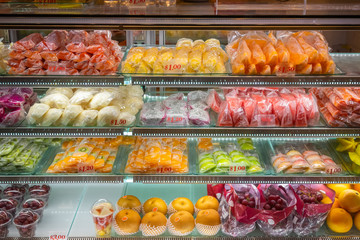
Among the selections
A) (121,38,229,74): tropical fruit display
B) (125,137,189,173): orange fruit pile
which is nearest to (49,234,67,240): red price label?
(125,137,189,173): orange fruit pile

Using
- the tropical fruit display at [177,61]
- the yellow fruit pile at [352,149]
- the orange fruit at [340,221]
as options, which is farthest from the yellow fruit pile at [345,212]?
the tropical fruit display at [177,61]

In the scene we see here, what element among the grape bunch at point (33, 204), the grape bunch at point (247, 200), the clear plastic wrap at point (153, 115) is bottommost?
the grape bunch at point (33, 204)

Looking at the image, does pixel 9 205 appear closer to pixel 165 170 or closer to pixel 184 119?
pixel 165 170

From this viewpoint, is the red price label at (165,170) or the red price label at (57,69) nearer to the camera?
the red price label at (57,69)

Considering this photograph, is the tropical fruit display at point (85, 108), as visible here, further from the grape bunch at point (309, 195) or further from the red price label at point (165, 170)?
the grape bunch at point (309, 195)

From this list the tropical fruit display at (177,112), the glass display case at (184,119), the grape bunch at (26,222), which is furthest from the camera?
the grape bunch at (26,222)

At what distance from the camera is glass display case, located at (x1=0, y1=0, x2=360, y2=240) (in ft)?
8.14

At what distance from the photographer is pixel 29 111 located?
2.70m

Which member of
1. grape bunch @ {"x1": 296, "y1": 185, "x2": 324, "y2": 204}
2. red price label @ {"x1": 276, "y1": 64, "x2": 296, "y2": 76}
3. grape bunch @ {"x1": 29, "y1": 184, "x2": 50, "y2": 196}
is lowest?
grape bunch @ {"x1": 29, "y1": 184, "x2": 50, "y2": 196}

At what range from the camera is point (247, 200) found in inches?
114

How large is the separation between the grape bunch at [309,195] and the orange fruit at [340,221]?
0.16 metres

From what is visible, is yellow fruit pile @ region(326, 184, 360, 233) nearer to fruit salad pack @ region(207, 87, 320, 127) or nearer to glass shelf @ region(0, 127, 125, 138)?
fruit salad pack @ region(207, 87, 320, 127)

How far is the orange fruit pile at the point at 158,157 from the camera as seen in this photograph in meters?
2.81

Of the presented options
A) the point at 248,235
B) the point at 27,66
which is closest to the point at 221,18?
the point at 27,66
